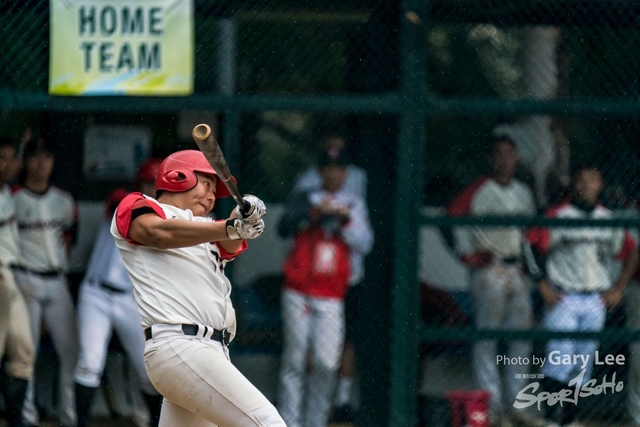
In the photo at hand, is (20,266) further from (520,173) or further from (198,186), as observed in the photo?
(520,173)

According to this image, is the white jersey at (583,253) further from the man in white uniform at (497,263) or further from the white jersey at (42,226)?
the white jersey at (42,226)

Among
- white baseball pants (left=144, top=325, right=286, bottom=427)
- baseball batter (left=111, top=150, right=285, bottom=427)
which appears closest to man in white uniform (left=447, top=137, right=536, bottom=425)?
baseball batter (left=111, top=150, right=285, bottom=427)

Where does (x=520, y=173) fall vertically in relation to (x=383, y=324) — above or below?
above

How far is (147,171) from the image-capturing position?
523cm

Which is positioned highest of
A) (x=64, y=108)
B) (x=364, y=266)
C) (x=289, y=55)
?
(x=289, y=55)

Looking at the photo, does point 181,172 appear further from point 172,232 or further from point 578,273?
point 578,273

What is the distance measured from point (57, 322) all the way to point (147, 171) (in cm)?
96

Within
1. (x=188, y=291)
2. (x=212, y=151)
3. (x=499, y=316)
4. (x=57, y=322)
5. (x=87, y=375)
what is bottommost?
(x=87, y=375)

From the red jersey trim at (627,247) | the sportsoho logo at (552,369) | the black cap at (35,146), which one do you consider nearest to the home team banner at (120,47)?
the black cap at (35,146)

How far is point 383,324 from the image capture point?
5.17m

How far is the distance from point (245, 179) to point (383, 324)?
1072 millimetres

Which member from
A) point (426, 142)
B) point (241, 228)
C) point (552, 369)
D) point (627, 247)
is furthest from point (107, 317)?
point (627, 247)

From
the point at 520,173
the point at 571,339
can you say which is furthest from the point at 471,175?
the point at 571,339

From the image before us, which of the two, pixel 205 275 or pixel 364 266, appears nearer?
pixel 205 275
